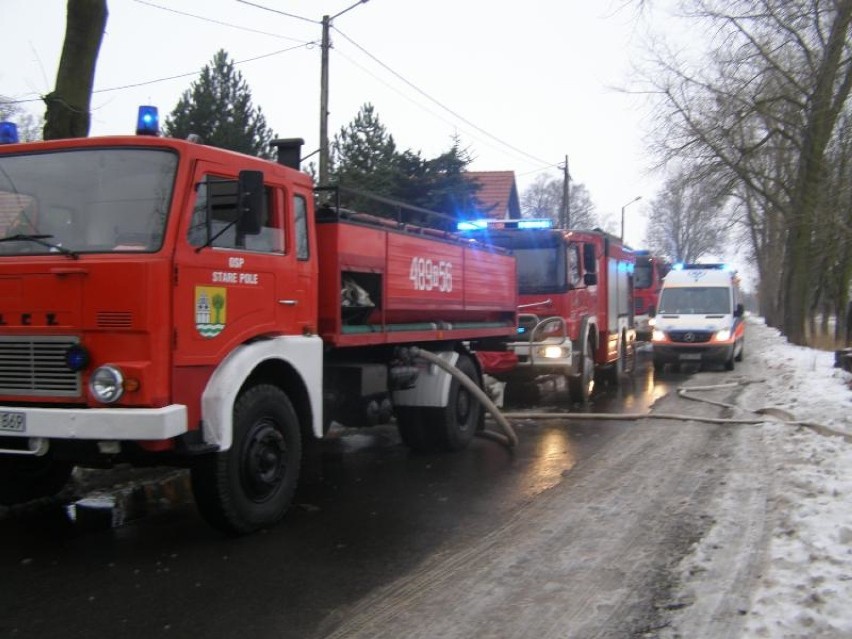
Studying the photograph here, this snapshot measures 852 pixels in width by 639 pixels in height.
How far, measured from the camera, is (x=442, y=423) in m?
8.76

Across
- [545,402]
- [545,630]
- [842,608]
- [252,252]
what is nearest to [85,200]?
[252,252]

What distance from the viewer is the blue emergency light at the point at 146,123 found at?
5383 millimetres

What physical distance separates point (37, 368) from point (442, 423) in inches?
187

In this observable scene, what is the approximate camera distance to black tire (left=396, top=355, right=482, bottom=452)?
28.8 ft

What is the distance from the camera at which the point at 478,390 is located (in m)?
9.09

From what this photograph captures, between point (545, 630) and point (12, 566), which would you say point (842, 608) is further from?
point (12, 566)

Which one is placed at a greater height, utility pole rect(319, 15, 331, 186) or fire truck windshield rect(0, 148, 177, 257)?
utility pole rect(319, 15, 331, 186)

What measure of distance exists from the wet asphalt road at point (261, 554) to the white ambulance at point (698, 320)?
37.8 ft

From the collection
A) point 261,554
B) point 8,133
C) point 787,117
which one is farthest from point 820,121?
point 8,133

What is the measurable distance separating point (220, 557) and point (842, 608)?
367cm

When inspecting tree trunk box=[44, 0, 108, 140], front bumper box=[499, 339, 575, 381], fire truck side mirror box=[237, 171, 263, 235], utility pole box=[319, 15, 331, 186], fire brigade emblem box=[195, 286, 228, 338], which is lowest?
front bumper box=[499, 339, 575, 381]

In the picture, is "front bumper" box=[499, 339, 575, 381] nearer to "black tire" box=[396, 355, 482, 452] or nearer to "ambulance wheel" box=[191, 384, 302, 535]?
Result: "black tire" box=[396, 355, 482, 452]

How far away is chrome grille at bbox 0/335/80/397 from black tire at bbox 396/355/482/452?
4402 mm

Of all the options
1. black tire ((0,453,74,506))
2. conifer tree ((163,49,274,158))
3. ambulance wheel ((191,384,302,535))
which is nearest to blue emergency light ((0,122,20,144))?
black tire ((0,453,74,506))
